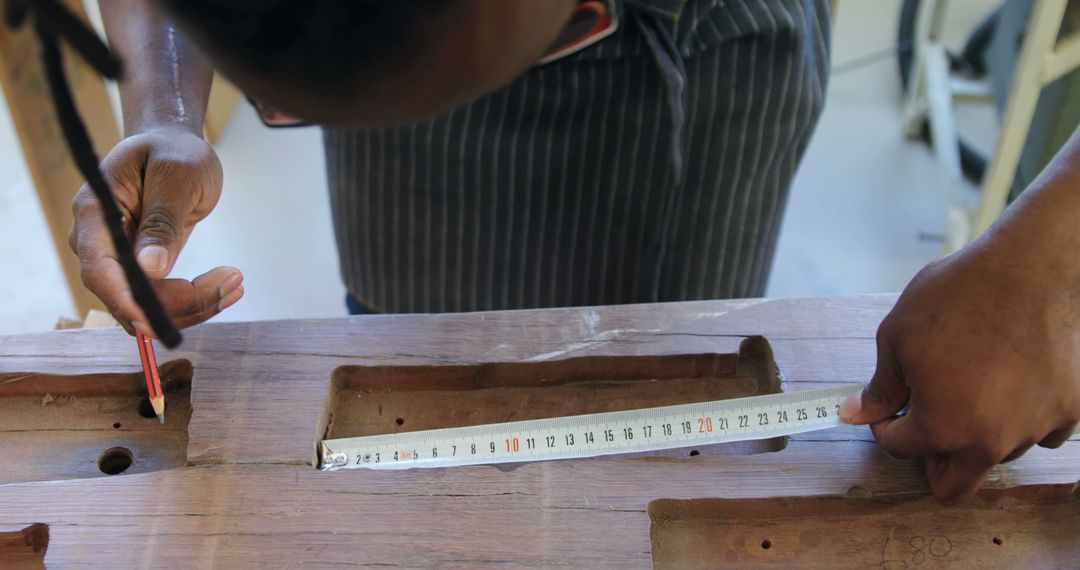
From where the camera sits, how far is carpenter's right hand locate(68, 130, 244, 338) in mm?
1238

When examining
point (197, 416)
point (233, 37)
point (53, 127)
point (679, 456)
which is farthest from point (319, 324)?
point (53, 127)

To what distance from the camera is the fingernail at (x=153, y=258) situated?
1200mm

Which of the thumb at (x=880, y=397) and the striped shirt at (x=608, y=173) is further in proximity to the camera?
the striped shirt at (x=608, y=173)

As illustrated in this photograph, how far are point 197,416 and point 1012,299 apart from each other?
108 centimetres

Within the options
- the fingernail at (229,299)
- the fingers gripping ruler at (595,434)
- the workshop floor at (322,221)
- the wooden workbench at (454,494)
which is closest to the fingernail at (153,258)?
the fingernail at (229,299)

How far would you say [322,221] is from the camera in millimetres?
3688

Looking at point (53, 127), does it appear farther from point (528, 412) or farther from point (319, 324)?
point (528, 412)

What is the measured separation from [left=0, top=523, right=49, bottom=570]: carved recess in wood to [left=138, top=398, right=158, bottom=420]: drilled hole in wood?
23 centimetres

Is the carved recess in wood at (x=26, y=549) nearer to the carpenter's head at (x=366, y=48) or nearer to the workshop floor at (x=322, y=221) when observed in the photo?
the carpenter's head at (x=366, y=48)

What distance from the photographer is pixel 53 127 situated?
8.18 ft

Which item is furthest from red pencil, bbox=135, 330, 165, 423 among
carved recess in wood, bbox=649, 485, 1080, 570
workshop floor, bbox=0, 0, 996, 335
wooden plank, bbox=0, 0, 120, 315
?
workshop floor, bbox=0, 0, 996, 335

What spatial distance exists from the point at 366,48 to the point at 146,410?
97cm

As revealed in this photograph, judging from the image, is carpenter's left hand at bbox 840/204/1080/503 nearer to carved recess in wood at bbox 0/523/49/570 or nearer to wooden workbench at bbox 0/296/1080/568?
wooden workbench at bbox 0/296/1080/568

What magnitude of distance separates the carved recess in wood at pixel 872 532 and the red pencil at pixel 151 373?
2.33ft
